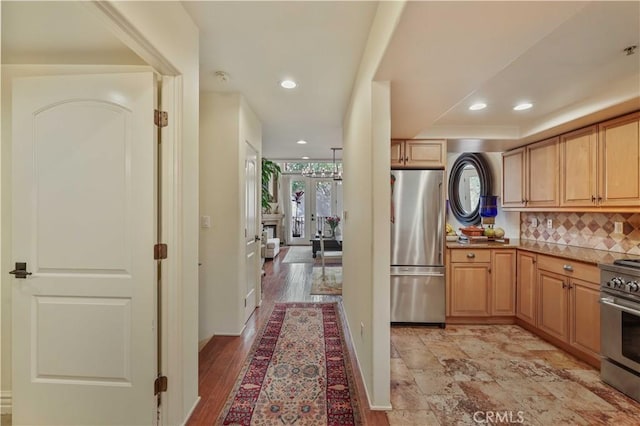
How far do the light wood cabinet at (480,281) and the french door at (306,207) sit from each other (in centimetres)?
639

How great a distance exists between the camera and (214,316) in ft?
9.43

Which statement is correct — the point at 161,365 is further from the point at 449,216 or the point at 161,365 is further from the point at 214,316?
the point at 449,216

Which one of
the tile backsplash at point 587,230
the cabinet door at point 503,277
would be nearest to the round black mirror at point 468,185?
the tile backsplash at point 587,230

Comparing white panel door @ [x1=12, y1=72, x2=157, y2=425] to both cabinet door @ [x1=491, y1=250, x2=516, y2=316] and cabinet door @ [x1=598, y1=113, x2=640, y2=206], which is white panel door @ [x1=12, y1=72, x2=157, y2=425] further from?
cabinet door @ [x1=598, y1=113, x2=640, y2=206]

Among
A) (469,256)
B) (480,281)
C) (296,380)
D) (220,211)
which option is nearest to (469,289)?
(480,281)

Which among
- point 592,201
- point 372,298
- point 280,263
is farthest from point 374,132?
point 280,263

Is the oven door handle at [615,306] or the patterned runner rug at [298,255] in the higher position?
the oven door handle at [615,306]

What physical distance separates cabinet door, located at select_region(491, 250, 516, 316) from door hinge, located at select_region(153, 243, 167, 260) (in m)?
3.35

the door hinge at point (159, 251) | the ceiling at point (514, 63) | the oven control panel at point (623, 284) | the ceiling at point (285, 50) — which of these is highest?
the ceiling at point (285, 50)

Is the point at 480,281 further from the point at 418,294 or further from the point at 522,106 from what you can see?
the point at 522,106

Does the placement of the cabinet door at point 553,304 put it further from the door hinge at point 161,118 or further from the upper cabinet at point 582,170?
the door hinge at point 161,118

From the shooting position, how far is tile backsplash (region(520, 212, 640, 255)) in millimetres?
2531

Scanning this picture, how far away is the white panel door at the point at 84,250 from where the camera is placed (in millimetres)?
1553

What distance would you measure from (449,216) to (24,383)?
15.1 feet
